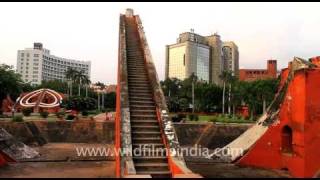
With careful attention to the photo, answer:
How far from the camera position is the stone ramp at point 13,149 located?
56.8ft

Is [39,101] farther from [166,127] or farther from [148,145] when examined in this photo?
[148,145]

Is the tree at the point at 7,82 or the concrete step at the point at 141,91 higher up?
the tree at the point at 7,82

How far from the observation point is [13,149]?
18.0 meters

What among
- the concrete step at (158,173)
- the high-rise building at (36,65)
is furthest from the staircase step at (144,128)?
the high-rise building at (36,65)

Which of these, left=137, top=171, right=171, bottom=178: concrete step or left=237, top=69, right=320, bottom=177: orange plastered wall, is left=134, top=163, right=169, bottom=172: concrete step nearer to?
left=137, top=171, right=171, bottom=178: concrete step

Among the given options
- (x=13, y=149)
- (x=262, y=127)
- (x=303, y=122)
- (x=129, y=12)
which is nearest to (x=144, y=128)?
(x=303, y=122)

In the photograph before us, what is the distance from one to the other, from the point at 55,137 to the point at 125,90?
18313mm

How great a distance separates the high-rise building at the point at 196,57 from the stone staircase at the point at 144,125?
82.0m

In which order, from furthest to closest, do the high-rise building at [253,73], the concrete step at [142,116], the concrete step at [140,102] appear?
1. the high-rise building at [253,73]
2. the concrete step at [140,102]
3. the concrete step at [142,116]

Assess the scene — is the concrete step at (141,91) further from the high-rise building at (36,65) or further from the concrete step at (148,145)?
the high-rise building at (36,65)

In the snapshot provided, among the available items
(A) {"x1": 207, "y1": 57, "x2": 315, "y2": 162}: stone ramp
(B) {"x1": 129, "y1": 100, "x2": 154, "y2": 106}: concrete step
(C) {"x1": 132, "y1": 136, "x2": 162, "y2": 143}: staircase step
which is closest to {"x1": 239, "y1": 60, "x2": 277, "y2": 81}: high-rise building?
(A) {"x1": 207, "y1": 57, "x2": 315, "y2": 162}: stone ramp

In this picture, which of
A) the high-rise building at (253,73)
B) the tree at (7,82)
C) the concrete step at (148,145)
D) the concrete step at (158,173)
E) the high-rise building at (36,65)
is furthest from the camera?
the high-rise building at (36,65)

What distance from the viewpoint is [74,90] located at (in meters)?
94.8

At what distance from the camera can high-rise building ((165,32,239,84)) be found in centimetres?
9856
